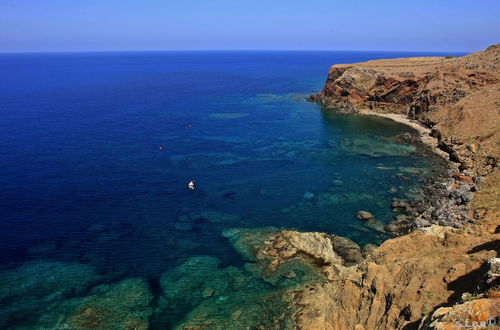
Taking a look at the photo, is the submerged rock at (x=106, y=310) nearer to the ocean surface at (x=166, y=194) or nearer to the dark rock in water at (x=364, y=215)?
the ocean surface at (x=166, y=194)

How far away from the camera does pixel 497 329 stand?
590 inches

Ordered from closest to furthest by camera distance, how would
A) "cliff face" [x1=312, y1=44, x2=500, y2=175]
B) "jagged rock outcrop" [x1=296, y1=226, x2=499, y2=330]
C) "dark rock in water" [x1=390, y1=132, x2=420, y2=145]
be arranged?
"jagged rock outcrop" [x1=296, y1=226, x2=499, y2=330], "cliff face" [x1=312, y1=44, x2=500, y2=175], "dark rock in water" [x1=390, y1=132, x2=420, y2=145]

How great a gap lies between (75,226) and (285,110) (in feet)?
278

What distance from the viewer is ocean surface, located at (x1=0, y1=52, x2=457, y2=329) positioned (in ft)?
117

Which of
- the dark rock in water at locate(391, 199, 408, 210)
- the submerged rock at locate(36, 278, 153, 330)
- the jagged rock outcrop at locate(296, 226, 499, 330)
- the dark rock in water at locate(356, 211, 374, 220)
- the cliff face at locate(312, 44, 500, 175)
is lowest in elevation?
the submerged rock at locate(36, 278, 153, 330)

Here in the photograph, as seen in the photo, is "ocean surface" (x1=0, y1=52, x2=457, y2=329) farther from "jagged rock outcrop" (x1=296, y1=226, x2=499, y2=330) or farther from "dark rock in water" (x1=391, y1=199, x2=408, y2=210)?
"jagged rock outcrop" (x1=296, y1=226, x2=499, y2=330)

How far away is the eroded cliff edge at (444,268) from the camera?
20672 mm

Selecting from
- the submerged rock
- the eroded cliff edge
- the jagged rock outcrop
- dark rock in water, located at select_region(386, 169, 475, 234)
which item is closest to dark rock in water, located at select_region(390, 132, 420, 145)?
the eroded cliff edge

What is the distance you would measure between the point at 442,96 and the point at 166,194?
75428 millimetres

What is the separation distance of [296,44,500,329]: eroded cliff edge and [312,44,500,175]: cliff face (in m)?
0.32

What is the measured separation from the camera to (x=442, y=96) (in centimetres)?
8962

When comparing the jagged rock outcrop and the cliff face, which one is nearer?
the jagged rock outcrop

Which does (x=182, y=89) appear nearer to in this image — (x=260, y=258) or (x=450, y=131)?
(x=450, y=131)

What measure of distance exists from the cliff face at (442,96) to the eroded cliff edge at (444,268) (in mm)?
316
